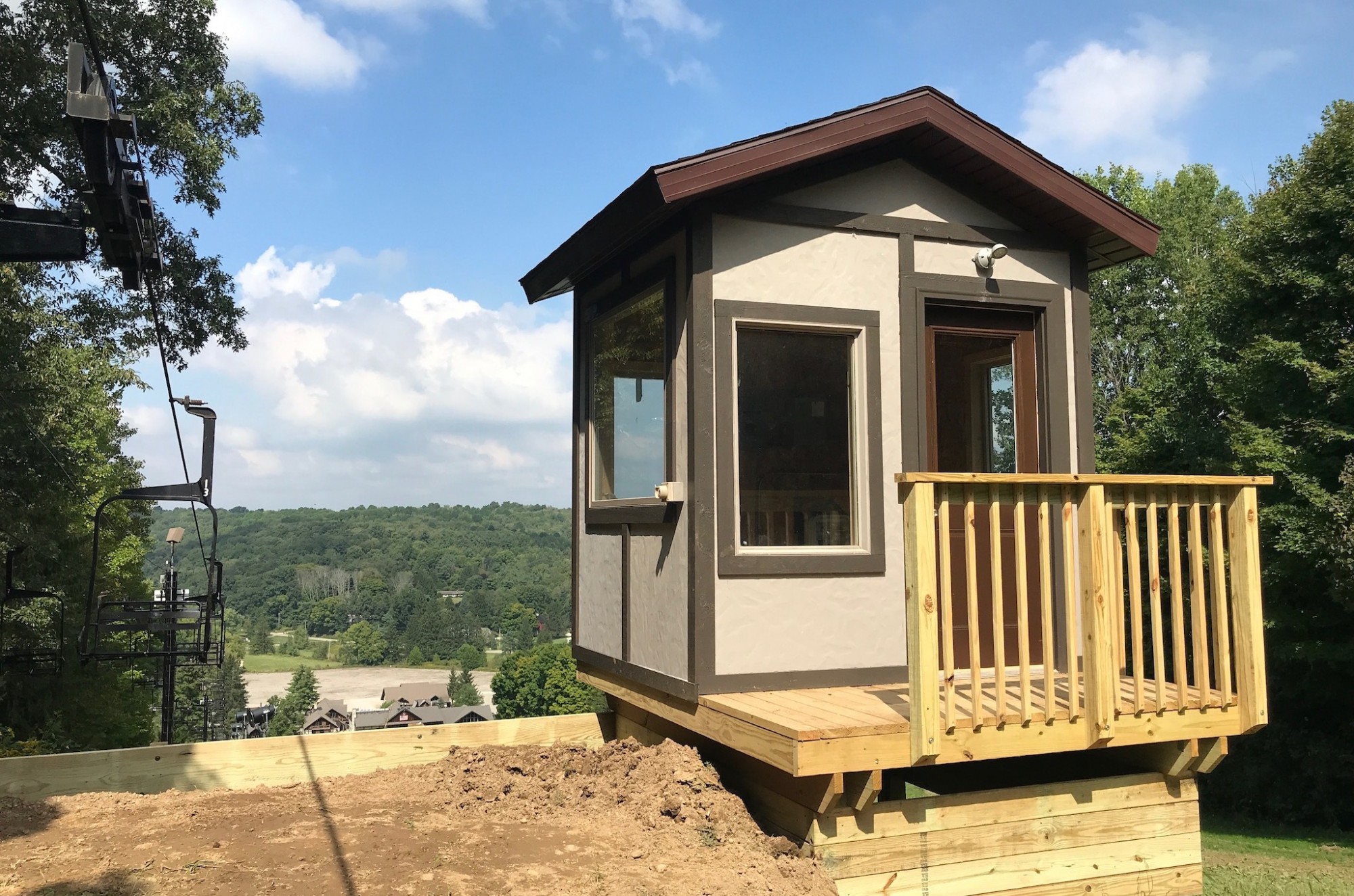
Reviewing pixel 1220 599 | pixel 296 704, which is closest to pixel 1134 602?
pixel 1220 599

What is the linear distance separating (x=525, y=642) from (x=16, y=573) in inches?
2485

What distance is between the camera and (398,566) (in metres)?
92.1

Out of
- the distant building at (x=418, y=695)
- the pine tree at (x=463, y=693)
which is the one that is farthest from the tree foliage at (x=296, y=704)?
the pine tree at (x=463, y=693)

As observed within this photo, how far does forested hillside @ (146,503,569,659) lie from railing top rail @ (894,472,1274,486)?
76.8m

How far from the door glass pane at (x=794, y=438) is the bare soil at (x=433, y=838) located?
4.24 feet

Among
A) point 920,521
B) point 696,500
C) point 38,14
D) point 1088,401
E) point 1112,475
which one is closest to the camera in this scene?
point 920,521

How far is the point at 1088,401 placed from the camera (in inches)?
220

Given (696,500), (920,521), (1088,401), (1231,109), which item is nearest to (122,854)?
(696,500)

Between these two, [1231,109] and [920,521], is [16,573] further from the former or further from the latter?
[1231,109]

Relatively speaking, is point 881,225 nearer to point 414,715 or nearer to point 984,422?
point 984,422

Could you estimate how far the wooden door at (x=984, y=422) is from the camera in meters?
5.50

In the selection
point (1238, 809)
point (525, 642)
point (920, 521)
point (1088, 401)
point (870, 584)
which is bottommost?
point (525, 642)

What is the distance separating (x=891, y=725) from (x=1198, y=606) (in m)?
1.57

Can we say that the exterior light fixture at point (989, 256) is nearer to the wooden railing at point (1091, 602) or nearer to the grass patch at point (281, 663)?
the wooden railing at point (1091, 602)
